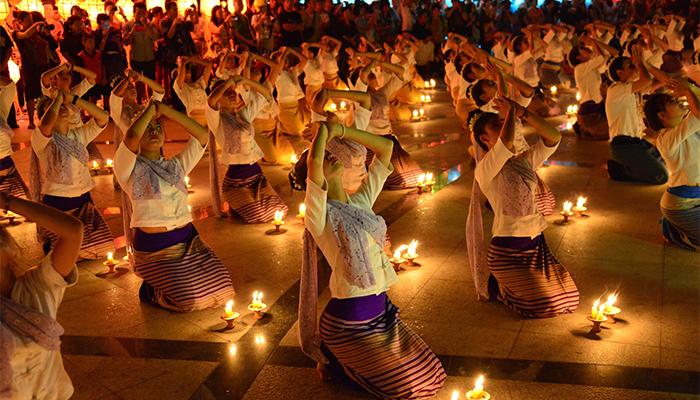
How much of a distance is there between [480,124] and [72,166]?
325 cm

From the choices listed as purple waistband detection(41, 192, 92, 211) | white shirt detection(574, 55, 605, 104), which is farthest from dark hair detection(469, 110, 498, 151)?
white shirt detection(574, 55, 605, 104)

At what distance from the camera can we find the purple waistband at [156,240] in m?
5.17

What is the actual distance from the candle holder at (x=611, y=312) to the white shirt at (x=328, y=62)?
9.09 m

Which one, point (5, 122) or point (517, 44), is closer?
point (5, 122)

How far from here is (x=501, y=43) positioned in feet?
44.3

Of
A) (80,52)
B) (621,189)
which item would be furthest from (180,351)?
(80,52)

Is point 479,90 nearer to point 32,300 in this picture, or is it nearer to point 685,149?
point 685,149

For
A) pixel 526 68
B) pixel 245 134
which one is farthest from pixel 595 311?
pixel 526 68

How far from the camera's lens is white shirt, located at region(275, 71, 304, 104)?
34.9 ft

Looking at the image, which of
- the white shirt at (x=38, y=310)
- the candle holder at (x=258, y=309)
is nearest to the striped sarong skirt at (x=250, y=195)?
the candle holder at (x=258, y=309)

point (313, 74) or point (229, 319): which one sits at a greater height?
point (313, 74)

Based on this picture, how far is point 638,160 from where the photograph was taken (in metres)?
8.04

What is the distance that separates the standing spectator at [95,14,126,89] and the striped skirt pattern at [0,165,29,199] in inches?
241

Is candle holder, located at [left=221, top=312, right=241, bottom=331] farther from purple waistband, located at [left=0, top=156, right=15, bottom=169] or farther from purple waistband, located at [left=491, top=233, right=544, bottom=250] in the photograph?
purple waistband, located at [left=0, top=156, right=15, bottom=169]
